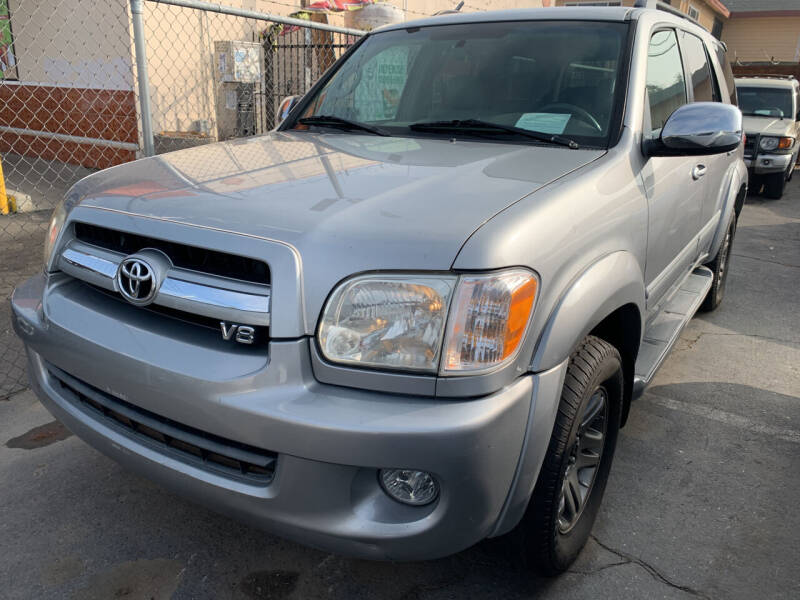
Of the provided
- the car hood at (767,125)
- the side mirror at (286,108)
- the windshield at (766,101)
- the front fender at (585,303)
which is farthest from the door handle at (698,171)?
the windshield at (766,101)

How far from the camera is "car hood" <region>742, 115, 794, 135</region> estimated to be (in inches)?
400

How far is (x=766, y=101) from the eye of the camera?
11.3m

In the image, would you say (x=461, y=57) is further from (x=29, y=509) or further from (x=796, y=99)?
(x=796, y=99)

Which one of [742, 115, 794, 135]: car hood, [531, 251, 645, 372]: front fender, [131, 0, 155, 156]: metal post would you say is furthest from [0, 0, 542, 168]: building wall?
[742, 115, 794, 135]: car hood

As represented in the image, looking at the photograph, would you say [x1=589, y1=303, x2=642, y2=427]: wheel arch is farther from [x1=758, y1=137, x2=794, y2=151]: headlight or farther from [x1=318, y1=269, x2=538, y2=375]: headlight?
[x1=758, y1=137, x2=794, y2=151]: headlight

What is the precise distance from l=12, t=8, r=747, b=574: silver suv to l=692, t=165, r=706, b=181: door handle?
2.00 feet

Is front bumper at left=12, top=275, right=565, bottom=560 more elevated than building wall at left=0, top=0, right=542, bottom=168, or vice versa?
building wall at left=0, top=0, right=542, bottom=168

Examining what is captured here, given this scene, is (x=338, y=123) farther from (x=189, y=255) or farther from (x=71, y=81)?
(x=71, y=81)

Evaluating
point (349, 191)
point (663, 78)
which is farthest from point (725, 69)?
point (349, 191)

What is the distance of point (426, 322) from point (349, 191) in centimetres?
54

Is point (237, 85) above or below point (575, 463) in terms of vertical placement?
above

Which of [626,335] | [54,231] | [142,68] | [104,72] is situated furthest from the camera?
[104,72]

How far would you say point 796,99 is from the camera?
37.1ft

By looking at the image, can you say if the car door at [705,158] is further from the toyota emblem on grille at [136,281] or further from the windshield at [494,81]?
the toyota emblem on grille at [136,281]
